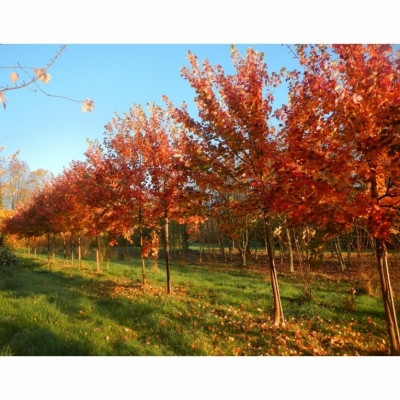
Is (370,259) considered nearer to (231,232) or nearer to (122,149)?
(231,232)

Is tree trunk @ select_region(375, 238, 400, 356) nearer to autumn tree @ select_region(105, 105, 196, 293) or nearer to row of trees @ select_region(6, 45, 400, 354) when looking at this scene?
row of trees @ select_region(6, 45, 400, 354)

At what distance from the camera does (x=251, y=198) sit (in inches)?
180

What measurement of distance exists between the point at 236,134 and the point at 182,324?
3.09m

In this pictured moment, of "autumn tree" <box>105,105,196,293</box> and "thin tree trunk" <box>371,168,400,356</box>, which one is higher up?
"autumn tree" <box>105,105,196,293</box>

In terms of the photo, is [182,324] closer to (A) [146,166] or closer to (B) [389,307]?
(B) [389,307]

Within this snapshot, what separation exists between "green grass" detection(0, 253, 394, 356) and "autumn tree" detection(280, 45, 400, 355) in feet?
3.81

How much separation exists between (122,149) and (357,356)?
6751 mm

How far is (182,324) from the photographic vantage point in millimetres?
4531

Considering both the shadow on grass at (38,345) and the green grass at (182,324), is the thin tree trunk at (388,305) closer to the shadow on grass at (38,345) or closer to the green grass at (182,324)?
the green grass at (182,324)

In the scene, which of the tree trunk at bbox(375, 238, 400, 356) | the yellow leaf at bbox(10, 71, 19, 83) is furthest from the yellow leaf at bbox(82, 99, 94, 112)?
the tree trunk at bbox(375, 238, 400, 356)

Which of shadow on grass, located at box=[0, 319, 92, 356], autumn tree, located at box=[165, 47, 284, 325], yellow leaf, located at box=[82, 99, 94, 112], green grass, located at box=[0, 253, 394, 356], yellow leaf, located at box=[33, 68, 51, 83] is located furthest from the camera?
autumn tree, located at box=[165, 47, 284, 325]

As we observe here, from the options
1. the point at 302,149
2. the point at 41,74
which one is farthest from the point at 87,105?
the point at 302,149

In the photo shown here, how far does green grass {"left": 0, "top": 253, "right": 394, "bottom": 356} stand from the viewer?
365cm
